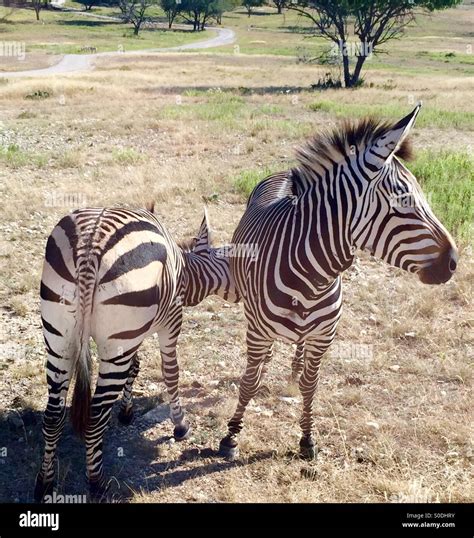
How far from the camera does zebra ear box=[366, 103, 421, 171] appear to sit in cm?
364

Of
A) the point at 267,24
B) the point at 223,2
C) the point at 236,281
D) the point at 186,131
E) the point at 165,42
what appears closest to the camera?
the point at 236,281

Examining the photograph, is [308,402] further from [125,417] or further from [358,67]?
[358,67]

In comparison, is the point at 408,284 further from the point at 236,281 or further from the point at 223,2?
the point at 223,2

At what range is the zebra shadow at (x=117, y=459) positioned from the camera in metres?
4.51

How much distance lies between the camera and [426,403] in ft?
18.5

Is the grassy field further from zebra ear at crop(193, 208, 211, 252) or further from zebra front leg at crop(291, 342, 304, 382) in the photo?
zebra ear at crop(193, 208, 211, 252)

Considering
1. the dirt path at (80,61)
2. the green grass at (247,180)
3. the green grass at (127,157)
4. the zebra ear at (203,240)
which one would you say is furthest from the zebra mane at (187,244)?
the dirt path at (80,61)

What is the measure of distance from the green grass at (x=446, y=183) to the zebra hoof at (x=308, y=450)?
5687mm

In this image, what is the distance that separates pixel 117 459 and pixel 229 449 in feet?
3.27

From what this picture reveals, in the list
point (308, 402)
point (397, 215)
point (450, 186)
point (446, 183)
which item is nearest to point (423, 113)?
point (446, 183)

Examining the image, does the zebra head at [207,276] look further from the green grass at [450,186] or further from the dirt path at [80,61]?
the dirt path at [80,61]

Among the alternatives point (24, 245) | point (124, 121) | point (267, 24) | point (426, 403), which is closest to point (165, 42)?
point (267, 24)

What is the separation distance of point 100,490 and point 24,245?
5.97 m

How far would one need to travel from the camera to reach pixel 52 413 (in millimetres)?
4172
